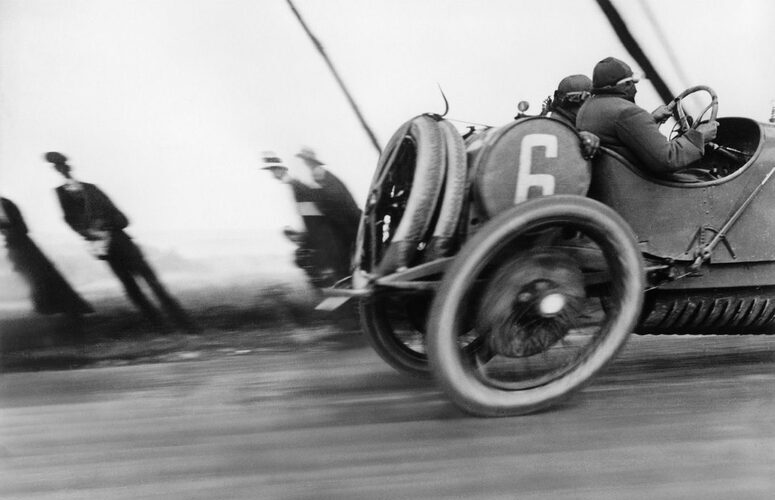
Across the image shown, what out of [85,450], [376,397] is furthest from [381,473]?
[85,450]

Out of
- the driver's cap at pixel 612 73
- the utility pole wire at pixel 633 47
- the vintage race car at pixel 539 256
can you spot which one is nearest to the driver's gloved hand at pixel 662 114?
the vintage race car at pixel 539 256

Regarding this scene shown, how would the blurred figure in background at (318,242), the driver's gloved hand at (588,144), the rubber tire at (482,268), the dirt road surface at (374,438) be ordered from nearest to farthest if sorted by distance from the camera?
the dirt road surface at (374,438), the rubber tire at (482,268), the driver's gloved hand at (588,144), the blurred figure in background at (318,242)

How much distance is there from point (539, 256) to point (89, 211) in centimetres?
214

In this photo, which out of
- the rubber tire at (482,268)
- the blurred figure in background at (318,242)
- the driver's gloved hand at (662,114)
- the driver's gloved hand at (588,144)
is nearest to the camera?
the rubber tire at (482,268)

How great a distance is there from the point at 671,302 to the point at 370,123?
160 cm

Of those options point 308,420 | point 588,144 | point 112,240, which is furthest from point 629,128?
point 112,240

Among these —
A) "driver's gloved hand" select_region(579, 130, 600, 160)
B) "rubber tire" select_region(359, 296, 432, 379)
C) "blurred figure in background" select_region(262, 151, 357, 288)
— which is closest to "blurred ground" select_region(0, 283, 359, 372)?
"blurred figure in background" select_region(262, 151, 357, 288)

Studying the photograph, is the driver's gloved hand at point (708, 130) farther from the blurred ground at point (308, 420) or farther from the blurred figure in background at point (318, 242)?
the blurred figure in background at point (318, 242)

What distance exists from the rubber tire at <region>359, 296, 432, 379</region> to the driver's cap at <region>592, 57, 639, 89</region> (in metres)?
1.19

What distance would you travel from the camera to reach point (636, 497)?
72.9 inches

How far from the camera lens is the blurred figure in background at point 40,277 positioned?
314 centimetres

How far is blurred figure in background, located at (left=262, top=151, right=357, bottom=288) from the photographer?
3.59 m

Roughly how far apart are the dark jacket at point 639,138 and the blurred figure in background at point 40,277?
2454mm

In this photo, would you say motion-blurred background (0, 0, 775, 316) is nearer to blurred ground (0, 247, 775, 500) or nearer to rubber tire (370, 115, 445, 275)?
blurred ground (0, 247, 775, 500)
